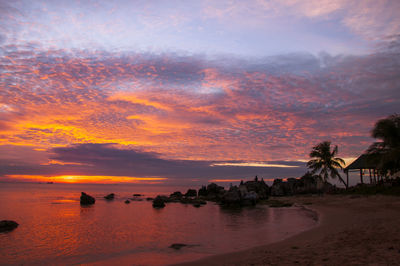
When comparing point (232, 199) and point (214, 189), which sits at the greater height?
point (214, 189)

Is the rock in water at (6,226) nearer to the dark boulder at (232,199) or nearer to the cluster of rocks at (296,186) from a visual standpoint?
the dark boulder at (232,199)

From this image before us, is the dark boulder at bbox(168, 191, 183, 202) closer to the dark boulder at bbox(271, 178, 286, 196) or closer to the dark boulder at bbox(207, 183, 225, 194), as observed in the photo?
the dark boulder at bbox(207, 183, 225, 194)

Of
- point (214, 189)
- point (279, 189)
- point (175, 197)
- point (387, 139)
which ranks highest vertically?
point (387, 139)

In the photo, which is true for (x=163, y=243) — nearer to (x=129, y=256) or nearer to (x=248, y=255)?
(x=129, y=256)

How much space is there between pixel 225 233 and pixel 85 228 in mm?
14229

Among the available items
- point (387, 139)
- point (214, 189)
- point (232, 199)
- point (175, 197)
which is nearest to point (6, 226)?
point (232, 199)

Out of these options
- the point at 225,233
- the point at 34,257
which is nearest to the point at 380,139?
the point at 225,233

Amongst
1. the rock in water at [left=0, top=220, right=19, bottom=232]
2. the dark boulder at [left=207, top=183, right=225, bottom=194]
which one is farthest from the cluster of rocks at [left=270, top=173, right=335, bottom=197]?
the rock in water at [left=0, top=220, right=19, bottom=232]

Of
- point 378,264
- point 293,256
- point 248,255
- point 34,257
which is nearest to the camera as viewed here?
point 378,264

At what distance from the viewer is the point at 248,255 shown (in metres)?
13.1

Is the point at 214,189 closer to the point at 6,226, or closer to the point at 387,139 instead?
the point at 387,139

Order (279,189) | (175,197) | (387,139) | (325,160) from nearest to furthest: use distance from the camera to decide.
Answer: (387,139)
(325,160)
(279,189)
(175,197)

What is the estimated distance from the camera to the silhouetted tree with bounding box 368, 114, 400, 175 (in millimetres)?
36688

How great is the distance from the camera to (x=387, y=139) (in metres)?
37.3
